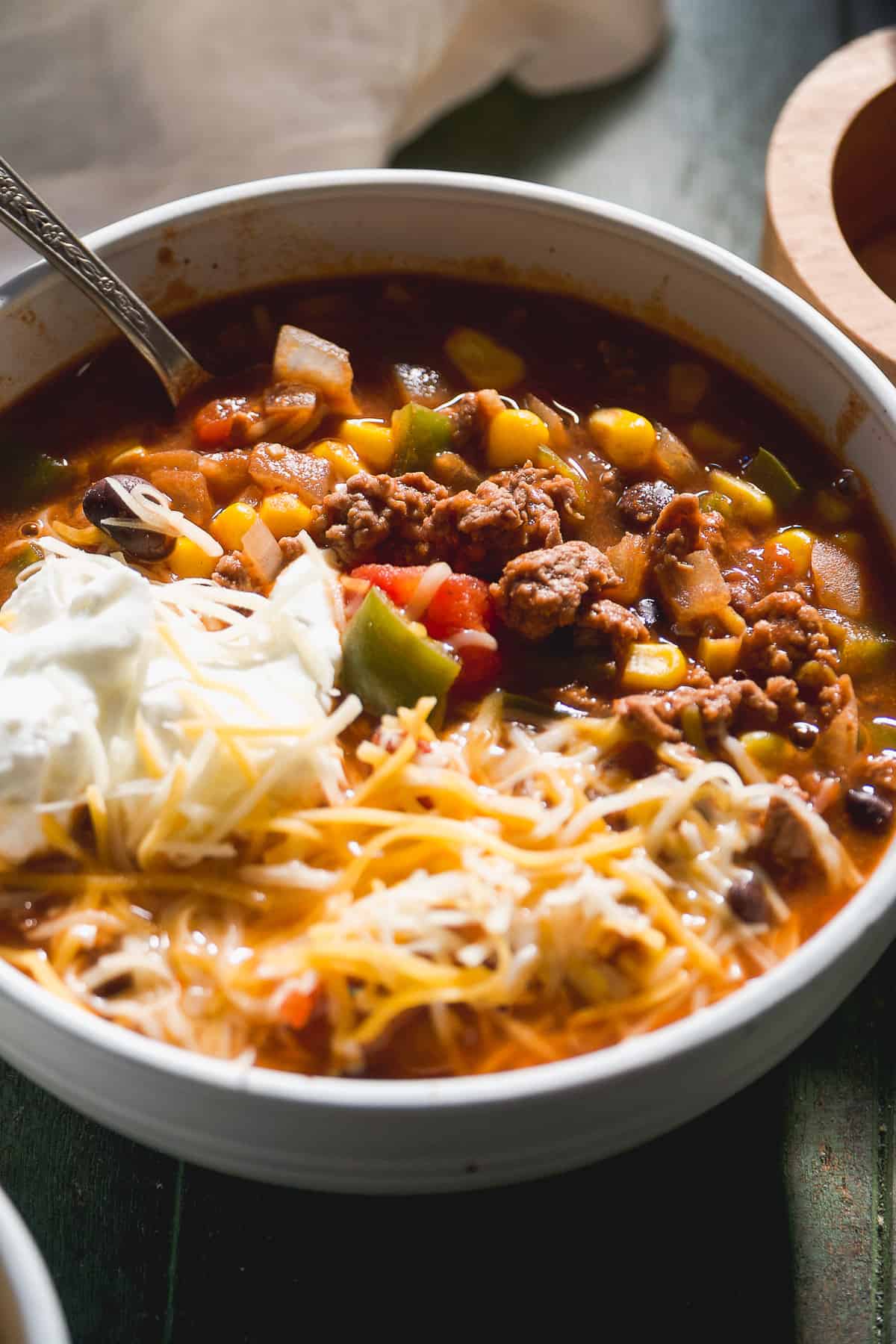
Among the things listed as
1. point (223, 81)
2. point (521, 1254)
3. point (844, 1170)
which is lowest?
point (521, 1254)

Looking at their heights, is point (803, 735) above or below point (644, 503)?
below

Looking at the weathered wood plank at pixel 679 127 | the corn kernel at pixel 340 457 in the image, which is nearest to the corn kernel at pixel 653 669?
the corn kernel at pixel 340 457

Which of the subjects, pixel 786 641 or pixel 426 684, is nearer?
pixel 426 684

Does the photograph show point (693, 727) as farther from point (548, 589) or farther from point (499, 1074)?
point (499, 1074)

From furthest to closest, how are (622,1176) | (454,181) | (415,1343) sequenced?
(454,181) < (622,1176) < (415,1343)

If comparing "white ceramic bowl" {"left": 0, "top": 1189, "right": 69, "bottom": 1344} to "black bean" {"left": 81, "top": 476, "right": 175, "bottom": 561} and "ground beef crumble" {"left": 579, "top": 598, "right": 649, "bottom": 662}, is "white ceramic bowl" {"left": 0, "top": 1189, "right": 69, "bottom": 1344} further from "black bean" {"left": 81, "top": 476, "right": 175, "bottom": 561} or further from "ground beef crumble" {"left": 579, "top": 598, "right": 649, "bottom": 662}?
"ground beef crumble" {"left": 579, "top": 598, "right": 649, "bottom": 662}

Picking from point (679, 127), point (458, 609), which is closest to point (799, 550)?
point (458, 609)

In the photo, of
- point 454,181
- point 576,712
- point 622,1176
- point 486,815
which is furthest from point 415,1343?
point 454,181

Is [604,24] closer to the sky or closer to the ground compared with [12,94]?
closer to the sky

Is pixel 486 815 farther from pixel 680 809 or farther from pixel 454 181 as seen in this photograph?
pixel 454 181
